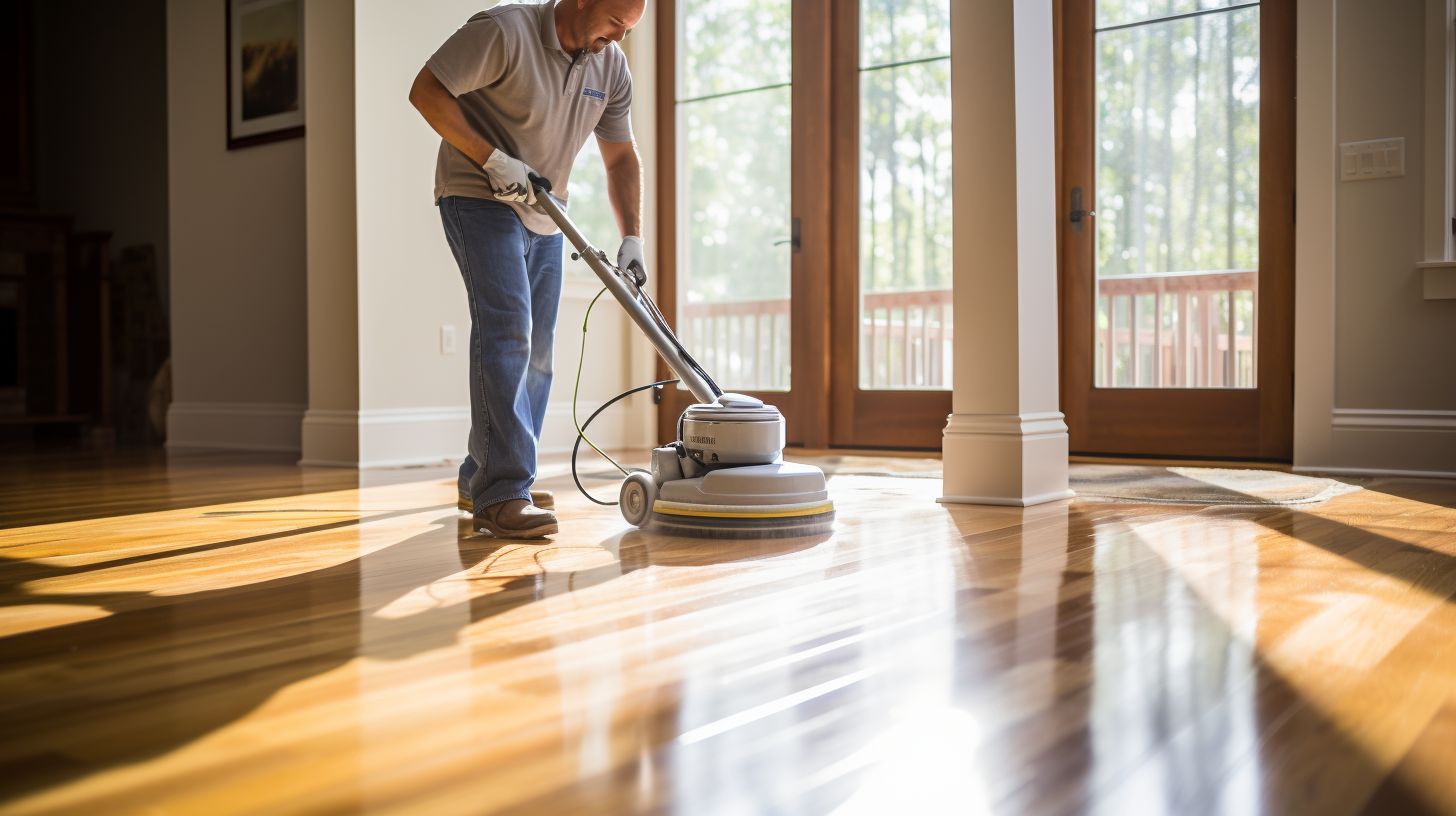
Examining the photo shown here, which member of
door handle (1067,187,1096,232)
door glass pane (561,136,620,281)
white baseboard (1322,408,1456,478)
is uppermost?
door glass pane (561,136,620,281)

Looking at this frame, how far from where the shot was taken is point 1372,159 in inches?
147

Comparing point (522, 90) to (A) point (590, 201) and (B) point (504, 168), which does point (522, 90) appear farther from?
(A) point (590, 201)

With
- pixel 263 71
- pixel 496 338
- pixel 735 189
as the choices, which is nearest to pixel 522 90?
pixel 496 338

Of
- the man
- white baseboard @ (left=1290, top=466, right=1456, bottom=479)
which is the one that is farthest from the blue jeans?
white baseboard @ (left=1290, top=466, right=1456, bottom=479)

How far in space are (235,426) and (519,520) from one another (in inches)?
133

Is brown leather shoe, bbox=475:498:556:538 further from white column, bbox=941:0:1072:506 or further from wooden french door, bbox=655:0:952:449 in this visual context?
wooden french door, bbox=655:0:952:449

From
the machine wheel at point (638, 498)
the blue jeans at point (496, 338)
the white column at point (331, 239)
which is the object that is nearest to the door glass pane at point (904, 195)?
the white column at point (331, 239)

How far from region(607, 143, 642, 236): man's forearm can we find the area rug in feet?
4.58

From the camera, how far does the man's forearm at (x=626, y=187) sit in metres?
2.72

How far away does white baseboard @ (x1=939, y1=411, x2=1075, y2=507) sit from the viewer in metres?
2.93

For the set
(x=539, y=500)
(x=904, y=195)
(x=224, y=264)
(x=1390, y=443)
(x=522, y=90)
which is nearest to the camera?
(x=522, y=90)

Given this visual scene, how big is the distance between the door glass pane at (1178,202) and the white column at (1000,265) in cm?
151

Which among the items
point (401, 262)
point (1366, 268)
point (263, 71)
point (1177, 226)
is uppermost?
point (263, 71)

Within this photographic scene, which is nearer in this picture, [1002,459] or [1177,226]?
[1002,459]
